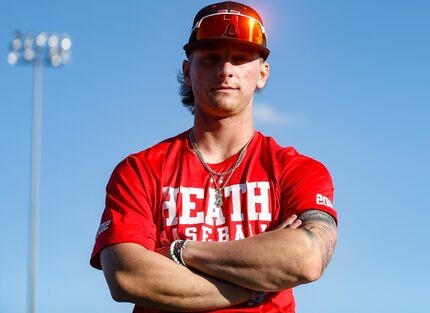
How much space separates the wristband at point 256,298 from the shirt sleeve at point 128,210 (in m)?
0.65

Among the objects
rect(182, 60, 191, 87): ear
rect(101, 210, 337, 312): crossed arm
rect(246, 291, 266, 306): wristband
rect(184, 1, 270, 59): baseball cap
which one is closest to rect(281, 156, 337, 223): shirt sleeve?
rect(101, 210, 337, 312): crossed arm

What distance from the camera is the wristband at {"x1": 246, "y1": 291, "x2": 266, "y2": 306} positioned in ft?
16.9

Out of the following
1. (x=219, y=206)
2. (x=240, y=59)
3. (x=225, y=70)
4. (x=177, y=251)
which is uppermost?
(x=240, y=59)

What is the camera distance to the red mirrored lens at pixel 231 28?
5.64 meters

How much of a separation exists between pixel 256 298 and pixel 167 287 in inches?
20.3

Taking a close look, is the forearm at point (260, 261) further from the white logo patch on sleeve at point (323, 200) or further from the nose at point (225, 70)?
the nose at point (225, 70)

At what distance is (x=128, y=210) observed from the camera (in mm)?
5430

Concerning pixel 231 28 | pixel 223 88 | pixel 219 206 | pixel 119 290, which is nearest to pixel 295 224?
pixel 219 206

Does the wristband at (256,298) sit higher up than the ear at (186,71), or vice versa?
the ear at (186,71)

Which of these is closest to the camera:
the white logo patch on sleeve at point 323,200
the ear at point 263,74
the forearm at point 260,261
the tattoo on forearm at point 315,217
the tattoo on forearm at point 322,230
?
Result: the forearm at point 260,261

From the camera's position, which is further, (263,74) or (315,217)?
(263,74)

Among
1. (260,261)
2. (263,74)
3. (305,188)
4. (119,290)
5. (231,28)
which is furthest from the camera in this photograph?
(263,74)

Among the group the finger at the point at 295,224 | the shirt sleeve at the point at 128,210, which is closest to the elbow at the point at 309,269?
the finger at the point at 295,224

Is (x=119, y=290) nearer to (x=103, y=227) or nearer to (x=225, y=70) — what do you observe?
(x=103, y=227)
